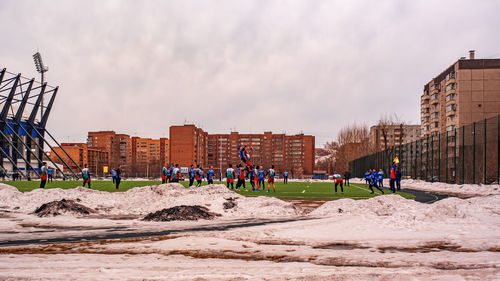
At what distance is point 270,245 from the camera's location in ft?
28.5

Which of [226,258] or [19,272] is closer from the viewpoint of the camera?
[19,272]

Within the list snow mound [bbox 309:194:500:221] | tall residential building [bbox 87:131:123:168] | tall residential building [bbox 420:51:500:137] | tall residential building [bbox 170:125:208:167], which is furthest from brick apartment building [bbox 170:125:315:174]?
snow mound [bbox 309:194:500:221]

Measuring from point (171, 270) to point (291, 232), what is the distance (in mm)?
4577

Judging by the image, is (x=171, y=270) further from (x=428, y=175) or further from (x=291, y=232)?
(x=428, y=175)

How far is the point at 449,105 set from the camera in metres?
78.6

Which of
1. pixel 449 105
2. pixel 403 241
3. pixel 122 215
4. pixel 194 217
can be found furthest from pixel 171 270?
pixel 449 105

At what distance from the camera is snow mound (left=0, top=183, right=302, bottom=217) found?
15.9m

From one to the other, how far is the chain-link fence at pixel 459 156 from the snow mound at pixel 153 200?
57.7ft

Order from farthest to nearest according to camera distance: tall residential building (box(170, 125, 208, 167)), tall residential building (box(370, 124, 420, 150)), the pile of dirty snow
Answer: tall residential building (box(170, 125, 208, 167)) < tall residential building (box(370, 124, 420, 150)) < the pile of dirty snow

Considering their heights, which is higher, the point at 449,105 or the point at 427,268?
the point at 449,105

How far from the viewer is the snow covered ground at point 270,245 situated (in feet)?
20.4

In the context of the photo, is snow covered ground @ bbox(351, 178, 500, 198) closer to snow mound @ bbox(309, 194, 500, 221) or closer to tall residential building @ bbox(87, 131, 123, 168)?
snow mound @ bbox(309, 194, 500, 221)

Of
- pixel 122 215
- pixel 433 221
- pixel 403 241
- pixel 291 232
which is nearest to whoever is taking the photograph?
pixel 403 241

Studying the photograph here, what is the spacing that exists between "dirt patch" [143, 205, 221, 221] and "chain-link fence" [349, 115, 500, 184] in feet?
66.3
